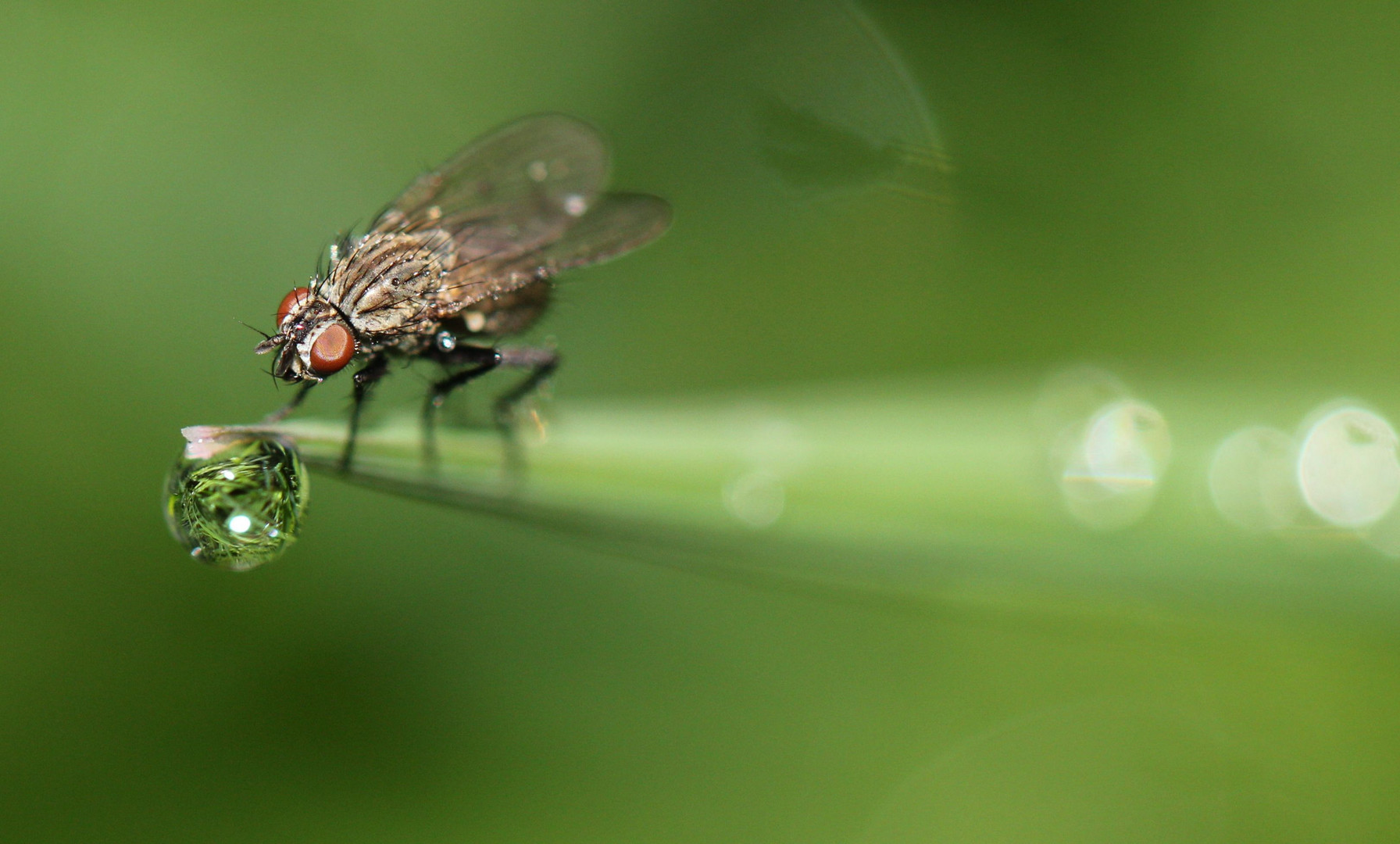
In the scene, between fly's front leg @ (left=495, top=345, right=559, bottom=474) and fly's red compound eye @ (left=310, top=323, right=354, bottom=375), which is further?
fly's front leg @ (left=495, top=345, right=559, bottom=474)

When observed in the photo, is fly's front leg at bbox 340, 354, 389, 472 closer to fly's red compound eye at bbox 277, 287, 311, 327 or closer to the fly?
the fly

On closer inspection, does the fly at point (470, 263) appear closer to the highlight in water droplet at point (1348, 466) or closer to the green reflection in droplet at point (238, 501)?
the green reflection in droplet at point (238, 501)

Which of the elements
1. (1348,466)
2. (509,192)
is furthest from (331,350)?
(1348,466)

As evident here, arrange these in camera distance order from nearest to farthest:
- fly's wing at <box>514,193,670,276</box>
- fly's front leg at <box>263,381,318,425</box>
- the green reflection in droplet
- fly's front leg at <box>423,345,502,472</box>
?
the green reflection in droplet < fly's front leg at <box>263,381,318,425</box> < fly's front leg at <box>423,345,502,472</box> < fly's wing at <box>514,193,670,276</box>

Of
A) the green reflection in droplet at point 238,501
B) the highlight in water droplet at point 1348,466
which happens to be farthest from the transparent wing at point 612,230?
the highlight in water droplet at point 1348,466

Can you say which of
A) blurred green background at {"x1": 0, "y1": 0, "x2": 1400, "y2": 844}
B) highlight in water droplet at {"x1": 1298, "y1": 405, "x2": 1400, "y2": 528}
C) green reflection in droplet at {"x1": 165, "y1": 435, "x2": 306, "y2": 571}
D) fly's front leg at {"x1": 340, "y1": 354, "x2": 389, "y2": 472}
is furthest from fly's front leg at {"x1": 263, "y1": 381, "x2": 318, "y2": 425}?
highlight in water droplet at {"x1": 1298, "y1": 405, "x2": 1400, "y2": 528}

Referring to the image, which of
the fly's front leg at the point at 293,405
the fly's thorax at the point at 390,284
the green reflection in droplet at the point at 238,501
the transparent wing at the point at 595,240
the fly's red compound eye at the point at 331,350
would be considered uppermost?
the transparent wing at the point at 595,240

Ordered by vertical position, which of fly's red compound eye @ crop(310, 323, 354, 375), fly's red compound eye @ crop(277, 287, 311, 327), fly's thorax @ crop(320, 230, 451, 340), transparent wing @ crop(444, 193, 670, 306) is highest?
transparent wing @ crop(444, 193, 670, 306)
